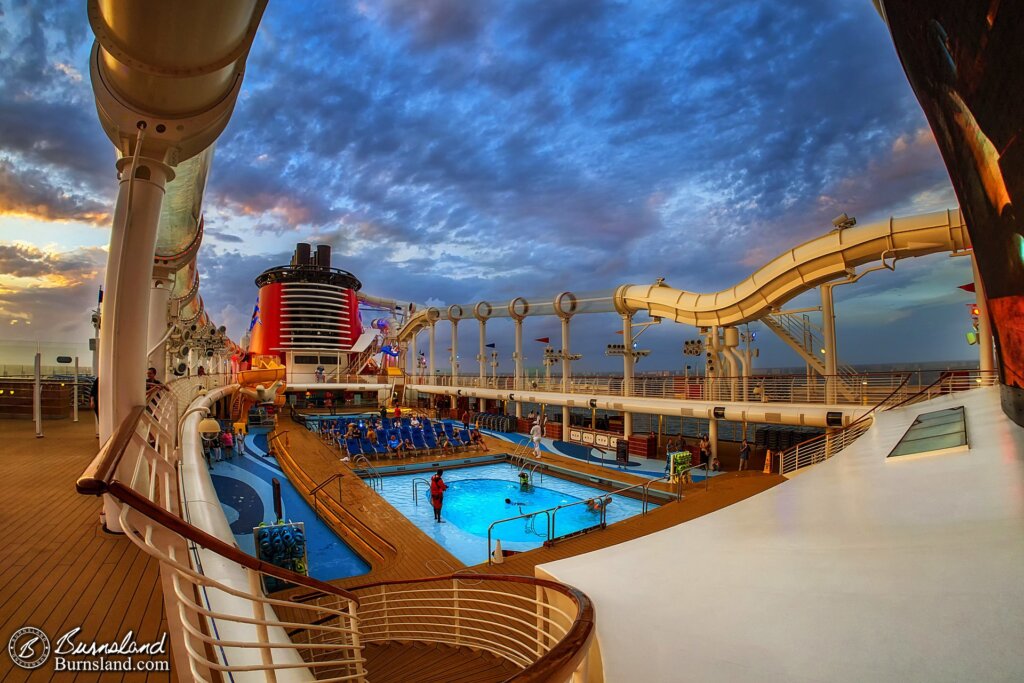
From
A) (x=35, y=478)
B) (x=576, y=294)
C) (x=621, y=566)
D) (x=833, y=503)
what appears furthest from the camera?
(x=576, y=294)

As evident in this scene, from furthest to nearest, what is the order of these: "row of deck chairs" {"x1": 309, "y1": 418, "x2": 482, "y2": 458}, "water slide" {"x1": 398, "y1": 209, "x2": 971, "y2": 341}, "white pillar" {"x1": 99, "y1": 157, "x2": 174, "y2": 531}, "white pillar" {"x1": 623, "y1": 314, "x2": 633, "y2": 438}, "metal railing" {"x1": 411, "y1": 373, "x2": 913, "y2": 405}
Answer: "white pillar" {"x1": 623, "y1": 314, "x2": 633, "y2": 438} → "row of deck chairs" {"x1": 309, "y1": 418, "x2": 482, "y2": 458} → "metal railing" {"x1": 411, "y1": 373, "x2": 913, "y2": 405} → "water slide" {"x1": 398, "y1": 209, "x2": 971, "y2": 341} → "white pillar" {"x1": 99, "y1": 157, "x2": 174, "y2": 531}

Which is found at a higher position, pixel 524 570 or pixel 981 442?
pixel 981 442

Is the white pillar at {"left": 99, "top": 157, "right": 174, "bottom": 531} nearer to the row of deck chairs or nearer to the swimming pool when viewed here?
the swimming pool

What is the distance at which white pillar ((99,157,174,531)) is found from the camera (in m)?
3.56

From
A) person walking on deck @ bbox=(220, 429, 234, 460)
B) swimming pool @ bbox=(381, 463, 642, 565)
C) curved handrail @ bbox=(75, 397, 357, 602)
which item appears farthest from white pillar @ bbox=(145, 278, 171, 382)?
curved handrail @ bbox=(75, 397, 357, 602)

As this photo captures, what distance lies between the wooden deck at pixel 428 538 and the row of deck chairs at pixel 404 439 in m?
1.94

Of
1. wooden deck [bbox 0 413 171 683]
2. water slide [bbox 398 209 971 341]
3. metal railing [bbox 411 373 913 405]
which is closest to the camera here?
wooden deck [bbox 0 413 171 683]

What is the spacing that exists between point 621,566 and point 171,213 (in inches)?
313

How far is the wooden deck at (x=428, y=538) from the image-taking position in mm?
6250

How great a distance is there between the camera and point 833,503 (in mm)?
3381

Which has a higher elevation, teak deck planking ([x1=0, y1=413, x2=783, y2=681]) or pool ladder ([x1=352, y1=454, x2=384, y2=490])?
teak deck planking ([x1=0, y1=413, x2=783, y2=681])

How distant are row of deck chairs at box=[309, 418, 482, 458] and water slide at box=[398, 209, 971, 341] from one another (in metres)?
7.77

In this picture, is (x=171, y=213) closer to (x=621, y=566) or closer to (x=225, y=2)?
(x=225, y=2)

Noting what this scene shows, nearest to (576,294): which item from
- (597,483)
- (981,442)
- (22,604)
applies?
(597,483)
